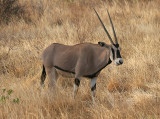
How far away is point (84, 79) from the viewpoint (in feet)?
17.2

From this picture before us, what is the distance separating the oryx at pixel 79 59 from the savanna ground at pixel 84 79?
0.31 m

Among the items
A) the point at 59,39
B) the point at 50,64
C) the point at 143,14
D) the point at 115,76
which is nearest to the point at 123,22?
the point at 143,14

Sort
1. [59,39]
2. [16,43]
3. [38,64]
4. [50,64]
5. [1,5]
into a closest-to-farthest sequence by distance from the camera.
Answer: [50,64]
[38,64]
[59,39]
[16,43]
[1,5]

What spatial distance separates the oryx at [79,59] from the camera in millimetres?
4203

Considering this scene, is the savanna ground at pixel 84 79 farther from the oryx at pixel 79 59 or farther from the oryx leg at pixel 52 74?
the oryx at pixel 79 59

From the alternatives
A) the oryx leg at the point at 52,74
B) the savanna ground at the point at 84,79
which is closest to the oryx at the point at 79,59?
the oryx leg at the point at 52,74

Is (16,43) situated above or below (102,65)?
below

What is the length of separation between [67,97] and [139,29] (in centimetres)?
416

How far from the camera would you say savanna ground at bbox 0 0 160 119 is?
380 cm

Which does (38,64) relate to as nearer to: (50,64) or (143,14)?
(50,64)

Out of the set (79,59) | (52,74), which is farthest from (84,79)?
(79,59)

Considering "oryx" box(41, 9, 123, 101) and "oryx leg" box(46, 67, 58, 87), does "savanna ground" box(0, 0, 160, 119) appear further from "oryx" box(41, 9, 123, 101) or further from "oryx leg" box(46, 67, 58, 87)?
"oryx" box(41, 9, 123, 101)

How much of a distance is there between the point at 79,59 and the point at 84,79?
104cm

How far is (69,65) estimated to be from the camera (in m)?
4.35
